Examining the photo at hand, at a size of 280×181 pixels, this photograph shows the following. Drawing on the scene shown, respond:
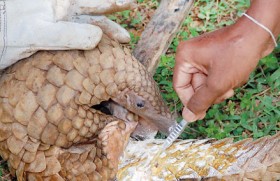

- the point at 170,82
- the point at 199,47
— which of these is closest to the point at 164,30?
the point at 170,82

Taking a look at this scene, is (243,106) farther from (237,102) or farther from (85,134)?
(85,134)

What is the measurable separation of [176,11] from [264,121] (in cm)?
64

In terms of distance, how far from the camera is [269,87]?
9.41 feet

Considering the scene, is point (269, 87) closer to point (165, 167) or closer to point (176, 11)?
point (176, 11)

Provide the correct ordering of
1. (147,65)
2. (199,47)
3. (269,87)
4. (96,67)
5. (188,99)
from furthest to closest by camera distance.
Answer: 1. (269,87)
2. (147,65)
3. (96,67)
4. (188,99)
5. (199,47)

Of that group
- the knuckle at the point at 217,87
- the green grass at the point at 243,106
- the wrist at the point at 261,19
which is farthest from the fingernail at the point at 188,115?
the green grass at the point at 243,106

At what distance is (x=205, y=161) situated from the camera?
2.26 m

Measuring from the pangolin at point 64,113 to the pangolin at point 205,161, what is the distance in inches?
3.5

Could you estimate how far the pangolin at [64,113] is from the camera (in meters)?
2.19

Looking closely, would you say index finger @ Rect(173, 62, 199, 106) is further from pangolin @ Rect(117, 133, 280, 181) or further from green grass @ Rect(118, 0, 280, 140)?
green grass @ Rect(118, 0, 280, 140)

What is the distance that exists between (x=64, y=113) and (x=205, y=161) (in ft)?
1.82

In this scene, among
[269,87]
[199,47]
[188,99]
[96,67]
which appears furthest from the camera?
[269,87]

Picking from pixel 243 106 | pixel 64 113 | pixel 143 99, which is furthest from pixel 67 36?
pixel 243 106

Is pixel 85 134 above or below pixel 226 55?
below
